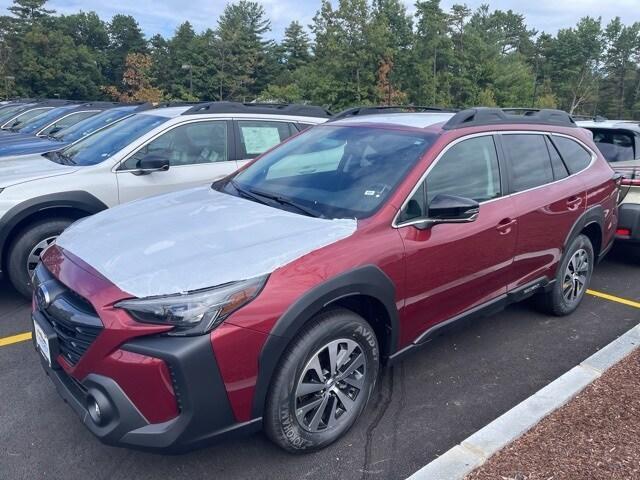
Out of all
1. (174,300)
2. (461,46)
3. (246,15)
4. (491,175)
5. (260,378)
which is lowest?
(260,378)

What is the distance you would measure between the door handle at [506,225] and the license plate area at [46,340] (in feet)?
8.95

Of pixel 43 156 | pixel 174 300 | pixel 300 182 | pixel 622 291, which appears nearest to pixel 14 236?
pixel 43 156

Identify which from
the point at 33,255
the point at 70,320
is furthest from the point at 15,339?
the point at 70,320

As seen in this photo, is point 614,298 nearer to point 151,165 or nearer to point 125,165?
point 151,165

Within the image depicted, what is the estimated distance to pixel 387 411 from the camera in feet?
10.5

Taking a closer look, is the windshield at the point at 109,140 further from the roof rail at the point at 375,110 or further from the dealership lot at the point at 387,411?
the roof rail at the point at 375,110

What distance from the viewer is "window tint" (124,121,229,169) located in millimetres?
5258

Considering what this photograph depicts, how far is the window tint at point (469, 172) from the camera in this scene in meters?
3.29

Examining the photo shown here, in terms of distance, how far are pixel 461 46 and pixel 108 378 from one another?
6418cm

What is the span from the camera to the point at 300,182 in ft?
11.5

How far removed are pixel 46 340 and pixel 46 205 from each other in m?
2.36

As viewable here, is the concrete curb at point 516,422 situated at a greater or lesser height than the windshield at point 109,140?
lesser

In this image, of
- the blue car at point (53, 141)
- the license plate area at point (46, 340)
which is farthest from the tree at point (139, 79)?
the license plate area at point (46, 340)

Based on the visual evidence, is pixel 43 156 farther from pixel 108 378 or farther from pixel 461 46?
pixel 461 46
